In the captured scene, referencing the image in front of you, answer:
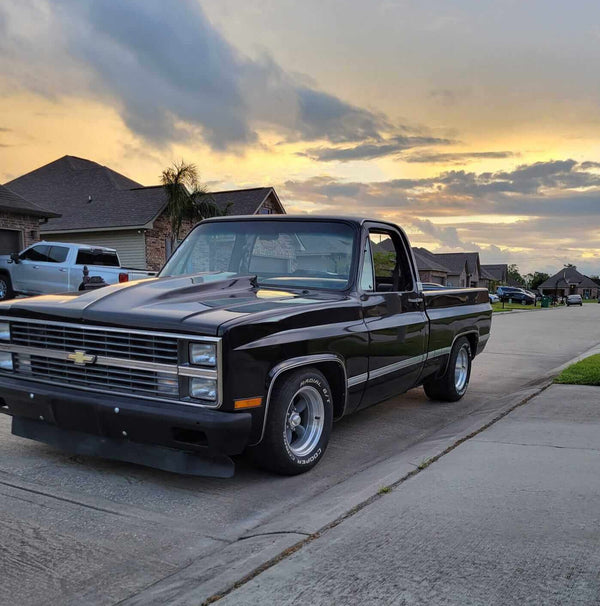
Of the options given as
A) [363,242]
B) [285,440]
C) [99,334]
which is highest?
[363,242]

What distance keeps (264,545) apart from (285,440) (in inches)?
42.7

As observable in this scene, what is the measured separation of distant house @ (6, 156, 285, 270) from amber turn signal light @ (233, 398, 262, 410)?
24253mm

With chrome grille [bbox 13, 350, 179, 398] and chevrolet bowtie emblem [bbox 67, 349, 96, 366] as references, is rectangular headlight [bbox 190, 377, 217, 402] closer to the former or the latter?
chrome grille [bbox 13, 350, 179, 398]

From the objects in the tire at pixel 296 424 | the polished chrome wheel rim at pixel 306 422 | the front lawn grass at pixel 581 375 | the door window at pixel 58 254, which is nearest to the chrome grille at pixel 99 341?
the tire at pixel 296 424

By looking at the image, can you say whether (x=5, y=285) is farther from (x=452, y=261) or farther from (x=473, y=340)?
(x=452, y=261)

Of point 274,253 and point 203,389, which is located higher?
point 274,253

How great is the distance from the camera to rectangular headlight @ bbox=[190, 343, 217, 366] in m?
3.77

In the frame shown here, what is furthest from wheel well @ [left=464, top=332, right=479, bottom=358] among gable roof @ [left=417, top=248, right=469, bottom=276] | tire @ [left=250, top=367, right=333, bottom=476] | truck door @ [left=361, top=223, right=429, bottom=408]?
gable roof @ [left=417, top=248, right=469, bottom=276]

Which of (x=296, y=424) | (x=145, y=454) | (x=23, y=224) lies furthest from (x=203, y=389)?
(x=23, y=224)

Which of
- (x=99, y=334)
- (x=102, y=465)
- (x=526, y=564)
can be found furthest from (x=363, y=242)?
(x=526, y=564)

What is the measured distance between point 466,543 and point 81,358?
8.59ft

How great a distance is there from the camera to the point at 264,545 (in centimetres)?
324

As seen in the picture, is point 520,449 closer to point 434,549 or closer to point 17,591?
point 434,549

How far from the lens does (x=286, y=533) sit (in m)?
3.37
